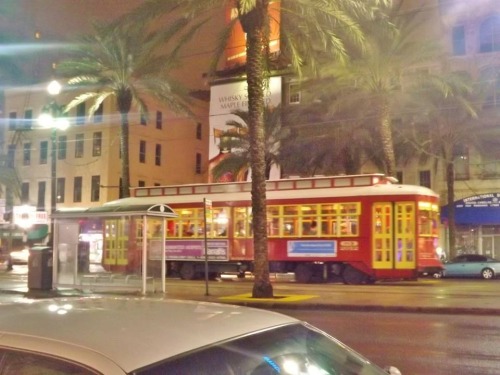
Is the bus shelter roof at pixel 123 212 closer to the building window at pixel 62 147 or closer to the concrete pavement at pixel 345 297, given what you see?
the concrete pavement at pixel 345 297

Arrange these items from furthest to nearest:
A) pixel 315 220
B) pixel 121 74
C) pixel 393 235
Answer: pixel 121 74
pixel 315 220
pixel 393 235

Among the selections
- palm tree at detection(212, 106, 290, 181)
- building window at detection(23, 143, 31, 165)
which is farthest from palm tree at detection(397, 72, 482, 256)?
building window at detection(23, 143, 31, 165)

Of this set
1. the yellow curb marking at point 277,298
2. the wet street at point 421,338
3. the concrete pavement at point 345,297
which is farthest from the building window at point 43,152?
the wet street at point 421,338

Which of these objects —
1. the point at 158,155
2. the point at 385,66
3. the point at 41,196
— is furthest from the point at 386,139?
the point at 41,196

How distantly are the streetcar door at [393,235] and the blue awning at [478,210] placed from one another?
15733 millimetres

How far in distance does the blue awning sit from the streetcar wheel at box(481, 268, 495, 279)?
7323 millimetres

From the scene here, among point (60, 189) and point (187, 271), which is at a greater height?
point (60, 189)

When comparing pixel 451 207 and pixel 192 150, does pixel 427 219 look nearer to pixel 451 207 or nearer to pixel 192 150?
pixel 451 207

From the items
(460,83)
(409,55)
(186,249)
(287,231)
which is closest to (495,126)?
(460,83)

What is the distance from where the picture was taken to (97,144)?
168 feet

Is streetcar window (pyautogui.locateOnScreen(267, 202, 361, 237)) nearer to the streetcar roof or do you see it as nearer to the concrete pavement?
the streetcar roof

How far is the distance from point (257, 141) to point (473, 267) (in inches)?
680

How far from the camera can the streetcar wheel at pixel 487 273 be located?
31000mm

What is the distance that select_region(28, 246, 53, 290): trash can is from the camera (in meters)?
20.5
